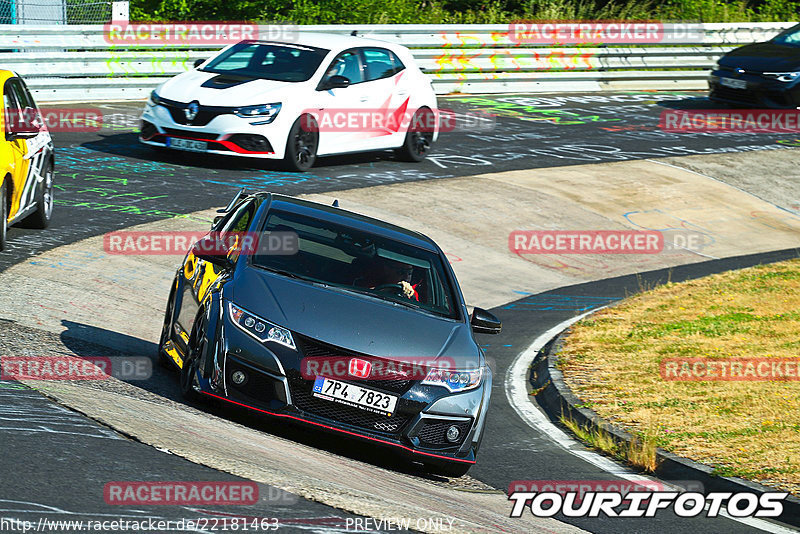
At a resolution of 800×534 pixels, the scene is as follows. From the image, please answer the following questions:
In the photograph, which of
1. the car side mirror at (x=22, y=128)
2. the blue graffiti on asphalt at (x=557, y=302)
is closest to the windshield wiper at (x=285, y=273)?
the car side mirror at (x=22, y=128)

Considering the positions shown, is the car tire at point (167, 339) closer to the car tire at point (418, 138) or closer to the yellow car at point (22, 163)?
the yellow car at point (22, 163)

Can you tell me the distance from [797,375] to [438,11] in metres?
21.9

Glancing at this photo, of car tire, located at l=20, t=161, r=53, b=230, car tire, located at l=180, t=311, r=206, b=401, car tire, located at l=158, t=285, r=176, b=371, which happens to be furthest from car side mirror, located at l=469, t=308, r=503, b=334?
car tire, located at l=20, t=161, r=53, b=230

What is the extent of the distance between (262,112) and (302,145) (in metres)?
1.09

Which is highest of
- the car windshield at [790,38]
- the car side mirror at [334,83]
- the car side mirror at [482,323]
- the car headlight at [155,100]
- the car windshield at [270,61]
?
the car windshield at [790,38]

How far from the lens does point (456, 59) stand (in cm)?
2539

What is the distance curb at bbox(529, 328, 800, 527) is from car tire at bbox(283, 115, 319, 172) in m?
6.14

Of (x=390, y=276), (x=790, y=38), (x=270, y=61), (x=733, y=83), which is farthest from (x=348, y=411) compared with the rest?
(x=790, y=38)

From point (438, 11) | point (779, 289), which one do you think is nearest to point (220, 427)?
point (779, 289)

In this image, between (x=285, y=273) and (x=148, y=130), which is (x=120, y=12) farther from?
(x=285, y=273)

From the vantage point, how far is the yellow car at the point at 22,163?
10.9 meters

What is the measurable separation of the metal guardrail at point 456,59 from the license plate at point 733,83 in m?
3.47

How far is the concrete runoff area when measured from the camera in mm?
6020

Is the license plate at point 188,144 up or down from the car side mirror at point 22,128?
down
